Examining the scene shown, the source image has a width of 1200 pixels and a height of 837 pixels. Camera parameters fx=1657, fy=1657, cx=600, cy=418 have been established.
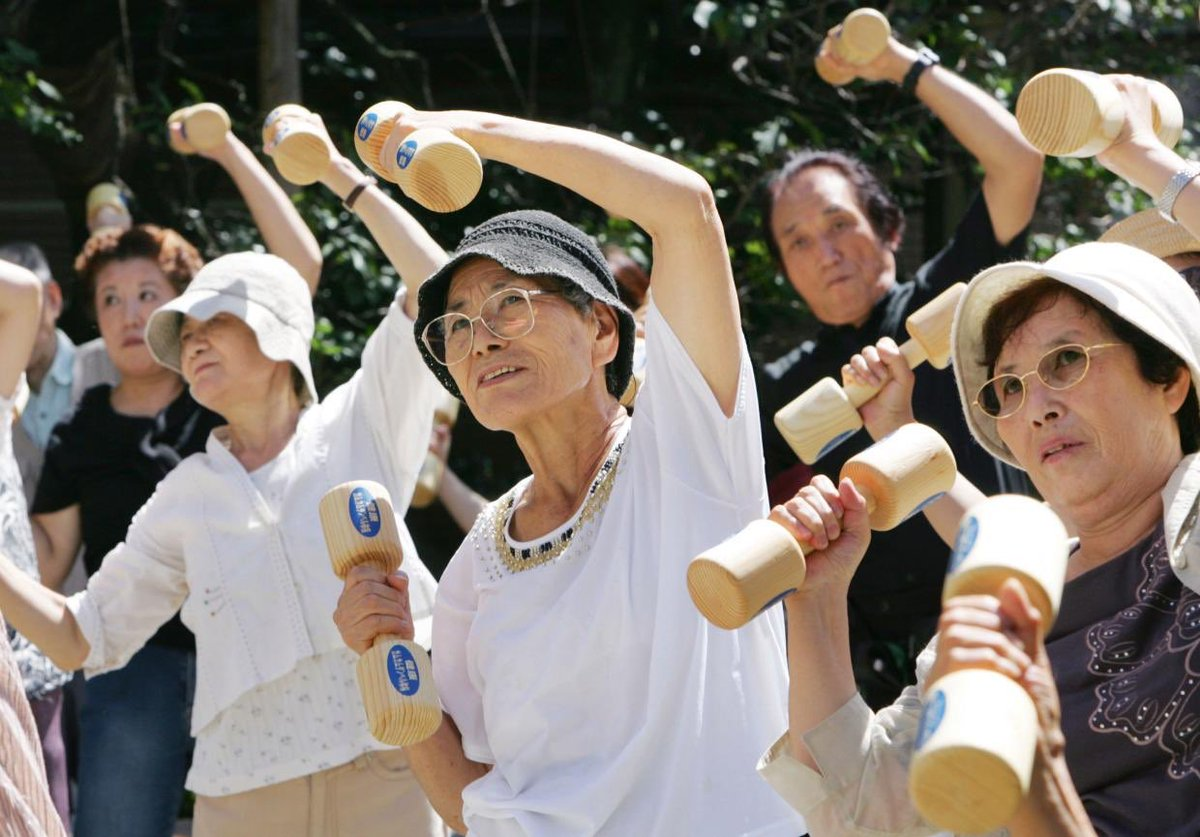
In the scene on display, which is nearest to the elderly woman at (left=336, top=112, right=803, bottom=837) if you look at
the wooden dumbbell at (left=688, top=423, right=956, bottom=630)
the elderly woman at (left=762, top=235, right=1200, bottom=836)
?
the elderly woman at (left=762, top=235, right=1200, bottom=836)

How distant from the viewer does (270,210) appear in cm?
417

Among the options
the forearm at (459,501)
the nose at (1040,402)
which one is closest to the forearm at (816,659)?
the nose at (1040,402)

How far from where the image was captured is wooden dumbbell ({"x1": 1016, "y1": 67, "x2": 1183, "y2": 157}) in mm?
2598

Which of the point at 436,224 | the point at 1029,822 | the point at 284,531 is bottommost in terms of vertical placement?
the point at 1029,822

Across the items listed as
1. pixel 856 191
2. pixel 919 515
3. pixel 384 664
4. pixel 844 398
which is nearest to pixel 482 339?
pixel 384 664

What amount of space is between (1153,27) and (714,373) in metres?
4.97

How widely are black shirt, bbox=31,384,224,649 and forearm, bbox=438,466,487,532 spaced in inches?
49.0

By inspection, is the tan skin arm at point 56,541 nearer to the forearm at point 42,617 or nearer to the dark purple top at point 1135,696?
the forearm at point 42,617

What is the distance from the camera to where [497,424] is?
248 cm

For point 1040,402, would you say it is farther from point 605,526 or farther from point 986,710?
point 986,710

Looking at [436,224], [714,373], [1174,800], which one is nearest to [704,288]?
[714,373]

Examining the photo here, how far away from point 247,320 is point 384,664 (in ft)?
4.22

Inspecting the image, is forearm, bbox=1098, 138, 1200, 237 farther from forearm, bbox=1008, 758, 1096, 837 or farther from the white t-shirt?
forearm, bbox=1008, 758, 1096, 837

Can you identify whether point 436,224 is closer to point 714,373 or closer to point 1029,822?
point 714,373
